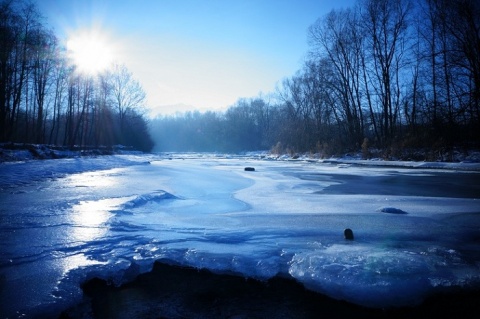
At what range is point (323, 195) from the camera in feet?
16.0

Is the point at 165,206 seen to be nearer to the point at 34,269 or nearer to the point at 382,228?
the point at 34,269

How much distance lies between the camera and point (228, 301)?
1.52 metres

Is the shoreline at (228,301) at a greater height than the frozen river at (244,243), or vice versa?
the frozen river at (244,243)

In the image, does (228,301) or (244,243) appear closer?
(228,301)

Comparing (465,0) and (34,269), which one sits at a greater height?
(465,0)

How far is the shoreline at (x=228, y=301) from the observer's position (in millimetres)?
1388

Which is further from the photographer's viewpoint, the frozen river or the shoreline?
the frozen river

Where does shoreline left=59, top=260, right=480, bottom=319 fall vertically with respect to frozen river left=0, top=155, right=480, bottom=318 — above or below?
below

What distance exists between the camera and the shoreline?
1388 mm

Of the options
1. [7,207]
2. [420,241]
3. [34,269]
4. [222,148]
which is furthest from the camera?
[222,148]

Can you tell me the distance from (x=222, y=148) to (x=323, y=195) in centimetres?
7512

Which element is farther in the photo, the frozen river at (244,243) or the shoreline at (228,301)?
the frozen river at (244,243)

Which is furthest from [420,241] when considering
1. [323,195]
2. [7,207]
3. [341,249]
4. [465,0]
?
[465,0]

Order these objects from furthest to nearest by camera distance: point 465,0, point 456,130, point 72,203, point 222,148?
1. point 222,148
2. point 456,130
3. point 465,0
4. point 72,203
